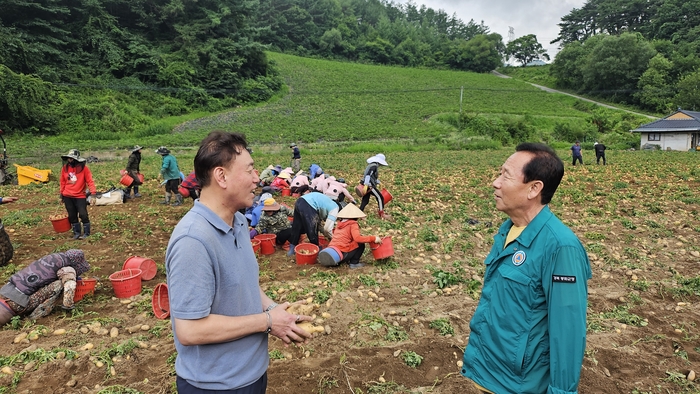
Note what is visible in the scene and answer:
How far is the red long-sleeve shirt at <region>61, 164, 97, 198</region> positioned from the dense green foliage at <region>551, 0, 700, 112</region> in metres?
60.7

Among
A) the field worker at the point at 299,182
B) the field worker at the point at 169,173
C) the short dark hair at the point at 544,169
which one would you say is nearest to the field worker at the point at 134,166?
the field worker at the point at 169,173

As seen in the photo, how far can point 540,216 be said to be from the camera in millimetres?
2082

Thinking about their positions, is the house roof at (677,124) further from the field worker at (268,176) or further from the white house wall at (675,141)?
the field worker at (268,176)

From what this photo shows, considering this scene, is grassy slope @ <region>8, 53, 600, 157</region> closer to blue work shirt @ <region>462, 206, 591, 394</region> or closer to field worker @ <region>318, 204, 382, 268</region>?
field worker @ <region>318, 204, 382, 268</region>

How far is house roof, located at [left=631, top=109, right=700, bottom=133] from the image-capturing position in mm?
34656

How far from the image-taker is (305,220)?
22.4 ft

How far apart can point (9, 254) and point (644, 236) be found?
1176 cm

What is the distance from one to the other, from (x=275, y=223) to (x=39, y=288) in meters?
3.67

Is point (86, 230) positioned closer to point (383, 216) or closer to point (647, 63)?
point (383, 216)

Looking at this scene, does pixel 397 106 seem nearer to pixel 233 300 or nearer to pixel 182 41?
pixel 182 41

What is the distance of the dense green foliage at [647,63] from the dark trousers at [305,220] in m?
58.0

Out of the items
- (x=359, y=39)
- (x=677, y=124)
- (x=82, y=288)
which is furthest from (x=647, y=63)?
(x=82, y=288)

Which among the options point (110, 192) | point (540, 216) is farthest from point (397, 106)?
point (540, 216)

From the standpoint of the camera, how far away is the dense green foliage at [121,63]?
93.9ft
